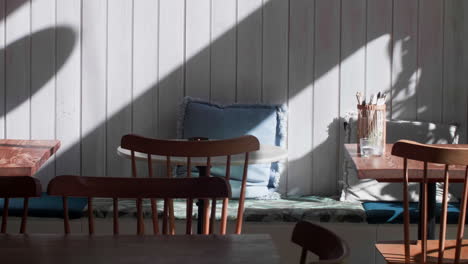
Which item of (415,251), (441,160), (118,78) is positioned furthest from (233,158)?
(118,78)

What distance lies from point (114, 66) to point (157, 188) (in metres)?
2.97

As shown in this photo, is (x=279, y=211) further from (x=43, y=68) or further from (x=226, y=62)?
(x=43, y=68)

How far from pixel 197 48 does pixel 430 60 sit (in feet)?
4.43

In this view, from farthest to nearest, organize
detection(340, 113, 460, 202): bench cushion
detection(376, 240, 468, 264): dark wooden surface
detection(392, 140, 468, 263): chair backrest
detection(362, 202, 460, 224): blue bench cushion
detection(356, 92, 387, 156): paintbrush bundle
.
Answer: detection(340, 113, 460, 202): bench cushion, detection(362, 202, 460, 224): blue bench cushion, detection(356, 92, 387, 156): paintbrush bundle, detection(376, 240, 468, 264): dark wooden surface, detection(392, 140, 468, 263): chair backrest

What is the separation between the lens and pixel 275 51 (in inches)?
200

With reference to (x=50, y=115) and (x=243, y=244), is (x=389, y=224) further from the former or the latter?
(x=243, y=244)

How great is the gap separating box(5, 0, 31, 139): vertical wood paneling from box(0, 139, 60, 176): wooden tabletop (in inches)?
30.6

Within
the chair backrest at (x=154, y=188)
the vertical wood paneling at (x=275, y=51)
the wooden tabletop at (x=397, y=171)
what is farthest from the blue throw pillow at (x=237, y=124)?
the chair backrest at (x=154, y=188)

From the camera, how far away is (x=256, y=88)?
510 centimetres

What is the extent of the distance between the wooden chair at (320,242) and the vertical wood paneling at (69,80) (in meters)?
3.53

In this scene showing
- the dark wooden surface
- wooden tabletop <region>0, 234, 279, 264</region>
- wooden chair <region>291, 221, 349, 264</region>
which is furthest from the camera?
the dark wooden surface

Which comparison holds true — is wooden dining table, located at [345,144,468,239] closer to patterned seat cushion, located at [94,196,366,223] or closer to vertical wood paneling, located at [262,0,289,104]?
patterned seat cushion, located at [94,196,366,223]

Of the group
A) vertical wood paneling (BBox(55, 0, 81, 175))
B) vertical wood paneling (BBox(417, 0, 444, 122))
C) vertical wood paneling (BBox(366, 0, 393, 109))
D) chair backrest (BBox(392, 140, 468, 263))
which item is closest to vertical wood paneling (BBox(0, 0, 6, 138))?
vertical wood paneling (BBox(55, 0, 81, 175))

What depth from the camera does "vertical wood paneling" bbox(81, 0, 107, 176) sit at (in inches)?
199
